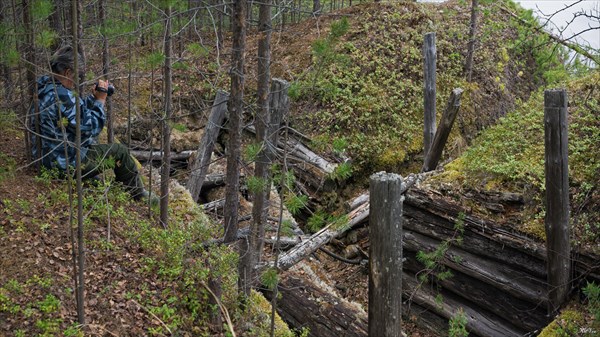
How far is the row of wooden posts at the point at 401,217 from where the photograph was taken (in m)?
4.47

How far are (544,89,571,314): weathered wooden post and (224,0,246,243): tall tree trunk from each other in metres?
3.62

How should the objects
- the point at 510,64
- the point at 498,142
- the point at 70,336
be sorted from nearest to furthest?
1. the point at 70,336
2. the point at 498,142
3. the point at 510,64

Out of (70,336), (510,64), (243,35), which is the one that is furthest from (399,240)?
(510,64)

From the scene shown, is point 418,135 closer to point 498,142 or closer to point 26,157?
point 498,142

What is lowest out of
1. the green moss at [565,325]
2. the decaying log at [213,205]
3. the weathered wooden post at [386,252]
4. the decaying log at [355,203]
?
the decaying log at [213,205]

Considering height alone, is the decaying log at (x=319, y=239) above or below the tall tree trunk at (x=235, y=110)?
below

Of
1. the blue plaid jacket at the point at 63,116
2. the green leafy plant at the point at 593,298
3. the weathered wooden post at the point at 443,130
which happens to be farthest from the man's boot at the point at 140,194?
the green leafy plant at the point at 593,298

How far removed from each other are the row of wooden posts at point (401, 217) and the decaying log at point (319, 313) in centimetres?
128

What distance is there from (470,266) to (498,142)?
2392mm

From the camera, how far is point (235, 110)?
197 inches

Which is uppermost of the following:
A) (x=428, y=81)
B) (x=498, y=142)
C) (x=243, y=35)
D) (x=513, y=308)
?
(x=243, y=35)

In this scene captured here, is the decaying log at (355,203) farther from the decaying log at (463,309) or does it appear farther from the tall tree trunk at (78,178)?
the tall tree trunk at (78,178)

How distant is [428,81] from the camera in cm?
927

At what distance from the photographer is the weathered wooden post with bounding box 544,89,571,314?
5.85 m
